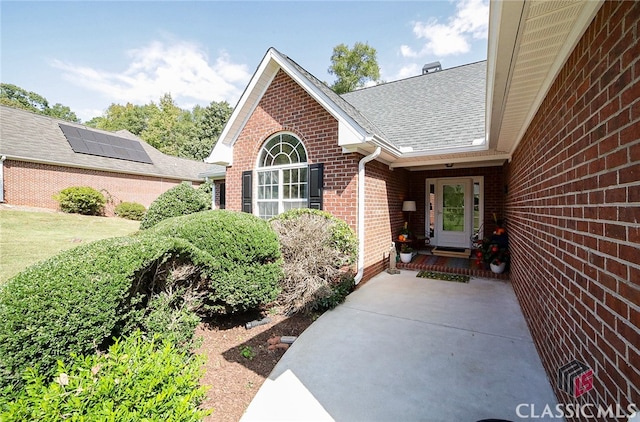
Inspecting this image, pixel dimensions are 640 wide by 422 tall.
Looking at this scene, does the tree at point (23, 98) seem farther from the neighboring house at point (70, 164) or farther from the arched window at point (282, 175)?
the arched window at point (282, 175)

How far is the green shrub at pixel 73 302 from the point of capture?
205 centimetres

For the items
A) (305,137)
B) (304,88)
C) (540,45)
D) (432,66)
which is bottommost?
(540,45)

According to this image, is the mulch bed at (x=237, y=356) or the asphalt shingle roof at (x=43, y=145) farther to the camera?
the asphalt shingle roof at (x=43, y=145)

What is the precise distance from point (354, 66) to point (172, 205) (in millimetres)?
22572

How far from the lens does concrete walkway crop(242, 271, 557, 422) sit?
2514 mm

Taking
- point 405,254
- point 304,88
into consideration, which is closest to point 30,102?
point 304,88

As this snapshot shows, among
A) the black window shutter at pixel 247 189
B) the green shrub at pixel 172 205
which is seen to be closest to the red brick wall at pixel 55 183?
the green shrub at pixel 172 205

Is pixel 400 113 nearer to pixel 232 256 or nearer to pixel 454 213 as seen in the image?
pixel 454 213

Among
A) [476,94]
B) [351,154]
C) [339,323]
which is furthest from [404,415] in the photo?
[476,94]

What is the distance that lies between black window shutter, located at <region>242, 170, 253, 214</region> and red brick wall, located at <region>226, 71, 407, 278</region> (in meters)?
0.20

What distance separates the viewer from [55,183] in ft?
52.3

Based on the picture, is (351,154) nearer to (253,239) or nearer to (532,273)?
(253,239)

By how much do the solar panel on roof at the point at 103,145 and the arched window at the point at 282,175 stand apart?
A: 17.8m

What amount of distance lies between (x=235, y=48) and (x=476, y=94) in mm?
8005
